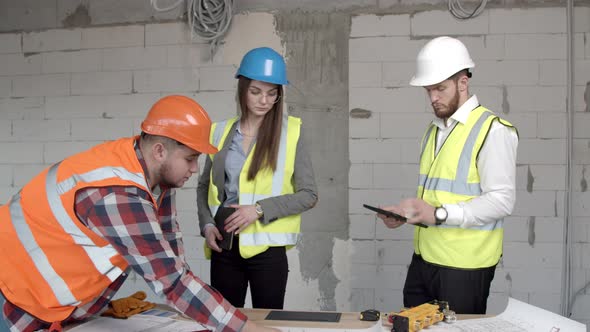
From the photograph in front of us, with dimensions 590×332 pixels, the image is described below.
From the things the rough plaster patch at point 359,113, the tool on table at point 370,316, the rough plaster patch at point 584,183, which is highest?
the rough plaster patch at point 359,113

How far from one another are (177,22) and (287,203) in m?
2.08

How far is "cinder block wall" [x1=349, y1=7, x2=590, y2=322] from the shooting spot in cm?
346

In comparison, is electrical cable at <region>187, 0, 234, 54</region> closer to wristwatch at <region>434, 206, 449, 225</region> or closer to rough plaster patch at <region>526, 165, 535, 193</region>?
rough plaster patch at <region>526, 165, 535, 193</region>

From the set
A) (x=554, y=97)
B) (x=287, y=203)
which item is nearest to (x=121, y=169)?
(x=287, y=203)

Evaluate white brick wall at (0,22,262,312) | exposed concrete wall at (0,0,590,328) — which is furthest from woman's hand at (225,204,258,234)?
white brick wall at (0,22,262,312)

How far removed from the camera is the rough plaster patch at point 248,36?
3.71 m

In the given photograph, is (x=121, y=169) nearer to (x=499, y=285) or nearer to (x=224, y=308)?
(x=224, y=308)

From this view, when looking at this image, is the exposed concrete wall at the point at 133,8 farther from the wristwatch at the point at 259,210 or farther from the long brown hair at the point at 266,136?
the wristwatch at the point at 259,210

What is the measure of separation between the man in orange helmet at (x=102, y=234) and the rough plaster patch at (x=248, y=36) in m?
2.24

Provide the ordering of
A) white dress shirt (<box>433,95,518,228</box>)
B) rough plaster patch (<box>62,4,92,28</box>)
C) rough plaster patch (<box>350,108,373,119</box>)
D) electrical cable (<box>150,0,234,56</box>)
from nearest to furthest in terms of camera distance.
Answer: white dress shirt (<box>433,95,518,228</box>)
rough plaster patch (<box>350,108,373,119</box>)
electrical cable (<box>150,0,234,56</box>)
rough plaster patch (<box>62,4,92,28</box>)

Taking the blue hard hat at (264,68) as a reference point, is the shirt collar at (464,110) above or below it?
below

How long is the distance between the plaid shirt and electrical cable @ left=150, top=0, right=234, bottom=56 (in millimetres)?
2445

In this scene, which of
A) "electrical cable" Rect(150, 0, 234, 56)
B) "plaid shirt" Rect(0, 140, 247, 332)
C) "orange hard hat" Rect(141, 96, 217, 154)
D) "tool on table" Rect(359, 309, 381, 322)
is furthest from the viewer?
"electrical cable" Rect(150, 0, 234, 56)

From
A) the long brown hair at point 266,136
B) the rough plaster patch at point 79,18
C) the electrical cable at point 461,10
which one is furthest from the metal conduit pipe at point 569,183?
the rough plaster patch at point 79,18
